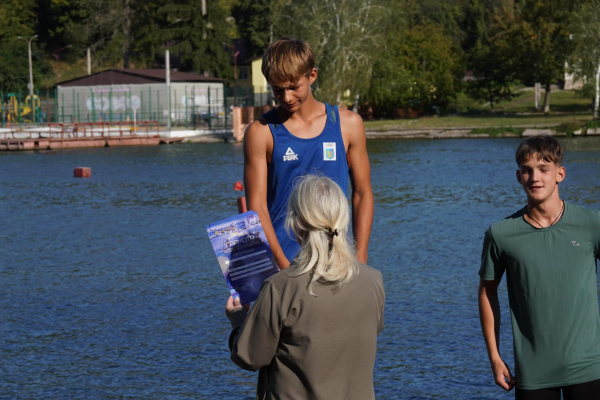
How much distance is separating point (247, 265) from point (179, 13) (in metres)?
84.9

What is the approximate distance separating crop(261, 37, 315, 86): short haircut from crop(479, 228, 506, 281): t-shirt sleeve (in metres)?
1.04

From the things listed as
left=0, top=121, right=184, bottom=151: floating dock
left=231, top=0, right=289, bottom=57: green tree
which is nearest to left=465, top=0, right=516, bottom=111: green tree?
left=231, top=0, right=289, bottom=57: green tree

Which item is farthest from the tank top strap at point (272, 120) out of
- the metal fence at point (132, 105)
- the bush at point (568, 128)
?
the metal fence at point (132, 105)

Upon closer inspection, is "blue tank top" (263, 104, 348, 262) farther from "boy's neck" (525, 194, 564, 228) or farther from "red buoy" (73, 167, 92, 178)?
"red buoy" (73, 167, 92, 178)

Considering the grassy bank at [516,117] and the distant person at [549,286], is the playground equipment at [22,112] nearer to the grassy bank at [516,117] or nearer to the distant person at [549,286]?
the grassy bank at [516,117]

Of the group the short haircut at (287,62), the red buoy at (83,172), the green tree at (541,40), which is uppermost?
the green tree at (541,40)

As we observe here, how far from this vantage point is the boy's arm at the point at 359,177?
158 inches

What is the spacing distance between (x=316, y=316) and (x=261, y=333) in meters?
0.20

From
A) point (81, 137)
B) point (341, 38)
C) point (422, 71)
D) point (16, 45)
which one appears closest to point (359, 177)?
point (81, 137)

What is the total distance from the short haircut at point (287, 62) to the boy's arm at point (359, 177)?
41cm

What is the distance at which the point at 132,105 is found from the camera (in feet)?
213

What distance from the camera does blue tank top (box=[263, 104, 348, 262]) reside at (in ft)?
12.9

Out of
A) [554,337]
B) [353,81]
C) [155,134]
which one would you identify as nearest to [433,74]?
[353,81]

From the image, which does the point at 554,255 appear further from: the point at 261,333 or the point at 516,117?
the point at 516,117
